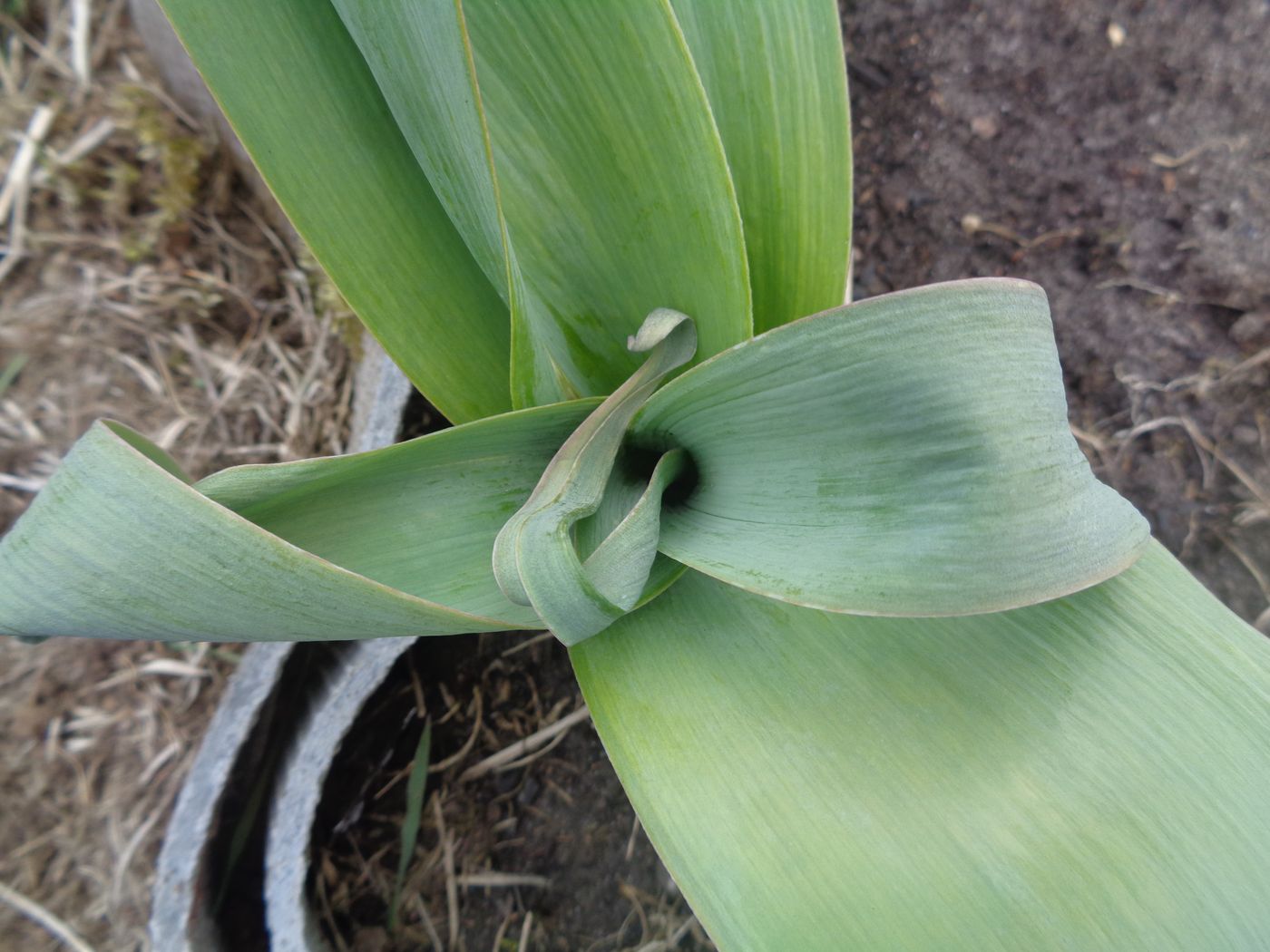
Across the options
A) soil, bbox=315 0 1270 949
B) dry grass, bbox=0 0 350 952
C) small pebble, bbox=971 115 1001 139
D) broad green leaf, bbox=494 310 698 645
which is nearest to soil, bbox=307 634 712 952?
soil, bbox=315 0 1270 949

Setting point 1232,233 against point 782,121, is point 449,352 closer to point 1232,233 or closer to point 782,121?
point 782,121

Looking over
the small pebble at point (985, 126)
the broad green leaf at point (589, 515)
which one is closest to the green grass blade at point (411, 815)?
the broad green leaf at point (589, 515)

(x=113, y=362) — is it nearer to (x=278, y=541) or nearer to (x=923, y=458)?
(x=278, y=541)

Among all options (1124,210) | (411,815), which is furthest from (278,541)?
(1124,210)

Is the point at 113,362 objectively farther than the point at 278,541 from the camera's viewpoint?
Yes

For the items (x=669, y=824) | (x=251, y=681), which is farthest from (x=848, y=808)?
(x=251, y=681)

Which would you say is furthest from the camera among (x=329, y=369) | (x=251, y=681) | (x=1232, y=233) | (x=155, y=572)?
(x=329, y=369)

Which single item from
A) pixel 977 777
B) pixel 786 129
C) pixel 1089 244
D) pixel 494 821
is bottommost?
pixel 494 821
